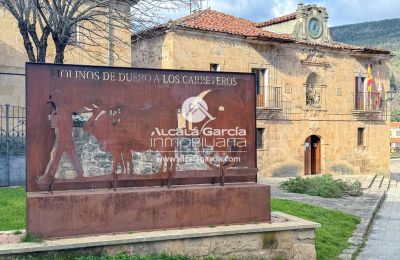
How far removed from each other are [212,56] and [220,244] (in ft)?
49.0

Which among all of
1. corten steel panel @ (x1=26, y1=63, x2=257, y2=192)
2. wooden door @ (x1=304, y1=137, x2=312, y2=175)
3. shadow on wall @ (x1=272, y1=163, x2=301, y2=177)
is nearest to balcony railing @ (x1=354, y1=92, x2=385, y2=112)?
wooden door @ (x1=304, y1=137, x2=312, y2=175)

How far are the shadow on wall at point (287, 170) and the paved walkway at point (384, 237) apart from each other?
8.16m

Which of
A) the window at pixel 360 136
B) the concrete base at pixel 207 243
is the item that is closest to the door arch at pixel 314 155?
the window at pixel 360 136

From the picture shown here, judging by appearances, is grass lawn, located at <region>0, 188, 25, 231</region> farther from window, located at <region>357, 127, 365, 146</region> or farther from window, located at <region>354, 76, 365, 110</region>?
window, located at <region>357, 127, 365, 146</region>

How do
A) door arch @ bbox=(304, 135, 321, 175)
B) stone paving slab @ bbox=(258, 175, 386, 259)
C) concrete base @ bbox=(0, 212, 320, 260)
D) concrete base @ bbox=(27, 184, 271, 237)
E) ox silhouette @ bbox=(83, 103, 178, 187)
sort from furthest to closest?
door arch @ bbox=(304, 135, 321, 175), stone paving slab @ bbox=(258, 175, 386, 259), ox silhouette @ bbox=(83, 103, 178, 187), concrete base @ bbox=(27, 184, 271, 237), concrete base @ bbox=(0, 212, 320, 260)

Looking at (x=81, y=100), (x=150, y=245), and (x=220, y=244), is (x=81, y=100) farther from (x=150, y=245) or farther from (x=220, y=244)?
(x=220, y=244)

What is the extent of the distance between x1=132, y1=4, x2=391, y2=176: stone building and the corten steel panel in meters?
12.5

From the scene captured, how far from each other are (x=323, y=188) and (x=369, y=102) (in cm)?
1284

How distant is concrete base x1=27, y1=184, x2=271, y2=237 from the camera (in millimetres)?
5137

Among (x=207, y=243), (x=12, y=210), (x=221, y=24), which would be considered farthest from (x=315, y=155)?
(x=207, y=243)

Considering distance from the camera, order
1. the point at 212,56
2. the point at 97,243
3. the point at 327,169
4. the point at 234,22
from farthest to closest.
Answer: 1. the point at 327,169
2. the point at 234,22
3. the point at 212,56
4. the point at 97,243

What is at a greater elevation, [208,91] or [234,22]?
[234,22]

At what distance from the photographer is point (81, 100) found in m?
5.45

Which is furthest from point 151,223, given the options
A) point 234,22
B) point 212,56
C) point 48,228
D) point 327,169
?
point 327,169
